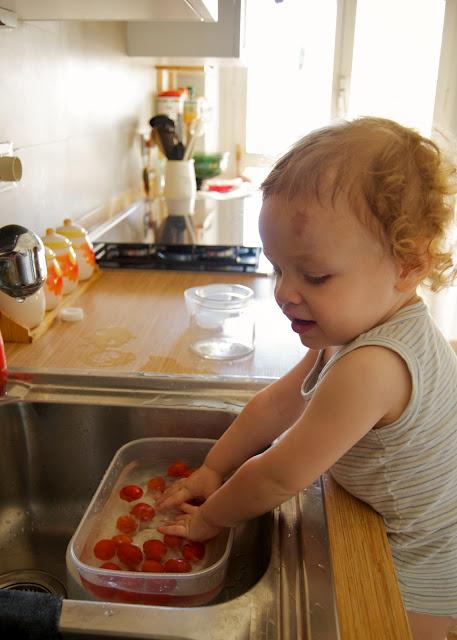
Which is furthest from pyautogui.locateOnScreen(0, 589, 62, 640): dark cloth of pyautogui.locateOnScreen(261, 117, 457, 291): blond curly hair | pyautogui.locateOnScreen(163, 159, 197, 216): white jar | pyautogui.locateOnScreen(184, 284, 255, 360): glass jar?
pyautogui.locateOnScreen(163, 159, 197, 216): white jar

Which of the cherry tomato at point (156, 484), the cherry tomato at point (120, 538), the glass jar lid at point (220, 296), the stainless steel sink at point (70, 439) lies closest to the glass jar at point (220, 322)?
the glass jar lid at point (220, 296)

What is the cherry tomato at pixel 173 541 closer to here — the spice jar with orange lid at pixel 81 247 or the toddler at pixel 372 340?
the toddler at pixel 372 340

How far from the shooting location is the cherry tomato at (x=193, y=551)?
651mm

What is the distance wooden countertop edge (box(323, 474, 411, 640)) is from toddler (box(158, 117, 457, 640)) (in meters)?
0.04

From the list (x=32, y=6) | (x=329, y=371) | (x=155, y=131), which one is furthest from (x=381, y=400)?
(x=155, y=131)

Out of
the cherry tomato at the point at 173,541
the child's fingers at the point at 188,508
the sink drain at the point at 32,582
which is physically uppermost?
the child's fingers at the point at 188,508

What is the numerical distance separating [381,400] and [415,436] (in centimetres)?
8

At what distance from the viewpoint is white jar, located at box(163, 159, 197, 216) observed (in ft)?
7.41

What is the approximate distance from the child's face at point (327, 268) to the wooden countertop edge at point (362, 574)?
0.18m

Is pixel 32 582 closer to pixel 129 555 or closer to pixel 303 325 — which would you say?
pixel 129 555

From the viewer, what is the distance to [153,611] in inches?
19.2

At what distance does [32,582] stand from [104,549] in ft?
0.73

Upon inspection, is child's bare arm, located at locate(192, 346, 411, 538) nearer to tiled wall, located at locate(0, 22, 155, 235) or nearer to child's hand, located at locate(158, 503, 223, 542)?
child's hand, located at locate(158, 503, 223, 542)

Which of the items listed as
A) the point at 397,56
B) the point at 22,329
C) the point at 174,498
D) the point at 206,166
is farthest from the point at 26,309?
the point at 397,56
